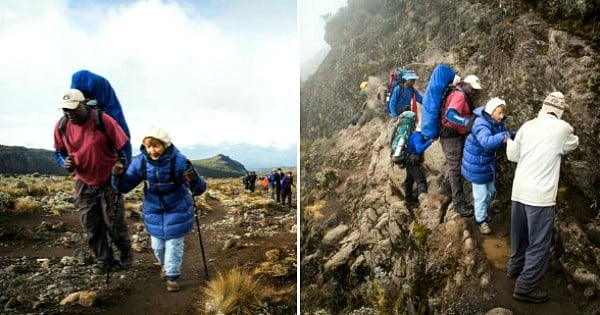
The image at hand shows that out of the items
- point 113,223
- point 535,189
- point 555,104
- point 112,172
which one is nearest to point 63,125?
point 112,172

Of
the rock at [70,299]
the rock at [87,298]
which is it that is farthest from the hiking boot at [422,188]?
the rock at [70,299]

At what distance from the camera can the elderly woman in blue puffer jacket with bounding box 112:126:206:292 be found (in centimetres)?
419

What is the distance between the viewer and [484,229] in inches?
175

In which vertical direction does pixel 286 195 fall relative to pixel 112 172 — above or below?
below

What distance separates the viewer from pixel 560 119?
13.7 ft

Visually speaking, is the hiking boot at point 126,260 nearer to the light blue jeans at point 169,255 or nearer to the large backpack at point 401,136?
the light blue jeans at point 169,255

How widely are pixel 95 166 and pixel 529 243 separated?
3.33 m

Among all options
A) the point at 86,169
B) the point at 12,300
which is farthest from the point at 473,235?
the point at 12,300

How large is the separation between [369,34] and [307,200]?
163 cm

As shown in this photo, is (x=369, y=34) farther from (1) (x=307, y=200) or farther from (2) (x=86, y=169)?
(2) (x=86, y=169)

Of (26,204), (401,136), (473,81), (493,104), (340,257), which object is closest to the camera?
(26,204)

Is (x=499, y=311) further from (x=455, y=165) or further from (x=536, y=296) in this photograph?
(x=455, y=165)

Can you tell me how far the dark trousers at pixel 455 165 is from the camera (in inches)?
180

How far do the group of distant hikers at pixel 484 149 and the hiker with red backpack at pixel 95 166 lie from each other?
2.29 m
